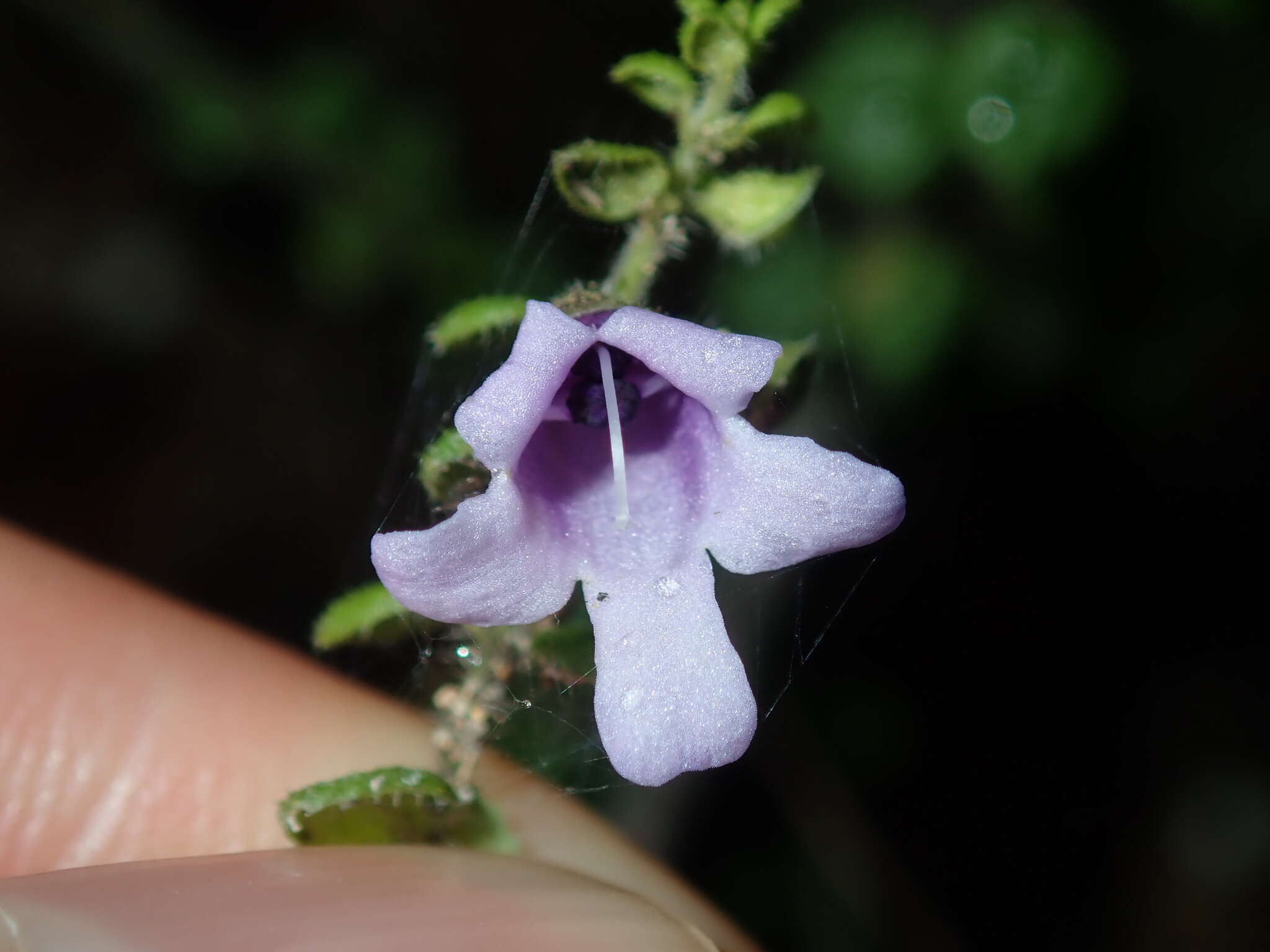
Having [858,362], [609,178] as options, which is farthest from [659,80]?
[858,362]

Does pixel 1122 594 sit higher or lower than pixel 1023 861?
higher

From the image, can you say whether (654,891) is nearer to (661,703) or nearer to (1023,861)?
(661,703)

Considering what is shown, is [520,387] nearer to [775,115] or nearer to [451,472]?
[451,472]

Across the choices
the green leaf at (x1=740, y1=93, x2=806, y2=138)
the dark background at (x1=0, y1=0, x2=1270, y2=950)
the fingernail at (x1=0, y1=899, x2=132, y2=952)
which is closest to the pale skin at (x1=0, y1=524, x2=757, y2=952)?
the dark background at (x1=0, y1=0, x2=1270, y2=950)

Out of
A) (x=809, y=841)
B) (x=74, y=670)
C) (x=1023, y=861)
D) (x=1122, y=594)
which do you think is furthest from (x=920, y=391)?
(x=74, y=670)

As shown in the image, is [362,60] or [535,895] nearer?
[535,895]

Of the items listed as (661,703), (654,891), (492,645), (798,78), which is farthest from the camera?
(798,78)
